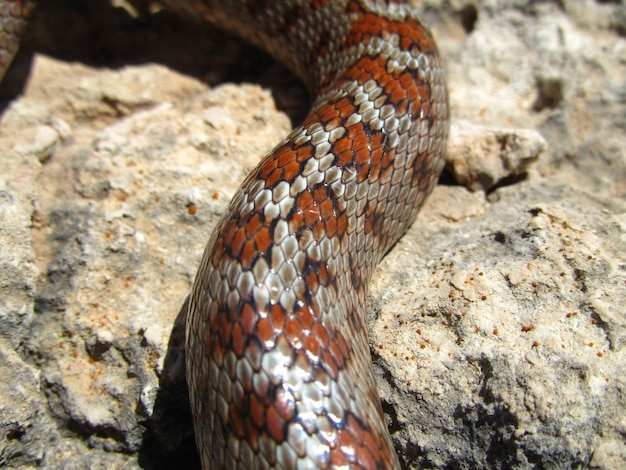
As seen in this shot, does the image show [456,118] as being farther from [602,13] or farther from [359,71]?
[602,13]

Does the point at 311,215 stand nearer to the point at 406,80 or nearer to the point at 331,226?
the point at 331,226

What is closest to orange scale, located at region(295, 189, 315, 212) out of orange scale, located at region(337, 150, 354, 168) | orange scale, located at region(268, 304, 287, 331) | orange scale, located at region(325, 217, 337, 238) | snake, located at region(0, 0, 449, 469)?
snake, located at region(0, 0, 449, 469)

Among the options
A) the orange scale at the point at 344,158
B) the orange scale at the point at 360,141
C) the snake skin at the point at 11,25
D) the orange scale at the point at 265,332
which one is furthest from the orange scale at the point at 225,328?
the snake skin at the point at 11,25

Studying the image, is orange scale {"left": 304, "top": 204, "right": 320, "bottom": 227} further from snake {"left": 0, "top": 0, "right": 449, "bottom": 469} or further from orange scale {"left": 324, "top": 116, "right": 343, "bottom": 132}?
orange scale {"left": 324, "top": 116, "right": 343, "bottom": 132}

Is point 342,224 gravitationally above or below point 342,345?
above

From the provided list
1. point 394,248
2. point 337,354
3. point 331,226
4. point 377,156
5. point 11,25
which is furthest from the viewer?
point 11,25

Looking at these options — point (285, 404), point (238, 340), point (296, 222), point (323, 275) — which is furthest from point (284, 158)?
point (285, 404)

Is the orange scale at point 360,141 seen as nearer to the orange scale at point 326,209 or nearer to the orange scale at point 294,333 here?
the orange scale at point 326,209
